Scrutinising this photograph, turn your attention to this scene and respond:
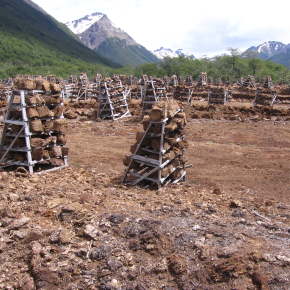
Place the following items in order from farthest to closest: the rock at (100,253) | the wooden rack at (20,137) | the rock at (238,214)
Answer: the wooden rack at (20,137)
the rock at (238,214)
the rock at (100,253)

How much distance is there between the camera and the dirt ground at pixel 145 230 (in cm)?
368

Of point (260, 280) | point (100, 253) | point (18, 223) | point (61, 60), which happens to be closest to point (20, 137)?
point (18, 223)

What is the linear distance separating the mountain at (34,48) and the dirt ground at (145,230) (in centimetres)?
8287

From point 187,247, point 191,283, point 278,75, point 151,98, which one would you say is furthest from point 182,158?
point 278,75

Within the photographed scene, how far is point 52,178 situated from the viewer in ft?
23.9

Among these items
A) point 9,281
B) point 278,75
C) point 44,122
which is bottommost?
point 9,281

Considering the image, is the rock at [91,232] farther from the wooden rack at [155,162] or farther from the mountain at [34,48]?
the mountain at [34,48]

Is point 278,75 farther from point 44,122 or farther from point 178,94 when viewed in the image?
point 44,122

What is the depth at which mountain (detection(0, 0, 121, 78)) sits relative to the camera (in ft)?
308

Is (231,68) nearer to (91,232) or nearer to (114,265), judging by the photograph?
(91,232)

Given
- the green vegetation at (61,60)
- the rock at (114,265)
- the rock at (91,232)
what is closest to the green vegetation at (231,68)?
the green vegetation at (61,60)

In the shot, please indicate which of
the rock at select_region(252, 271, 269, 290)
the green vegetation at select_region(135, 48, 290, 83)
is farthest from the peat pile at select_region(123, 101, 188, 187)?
the green vegetation at select_region(135, 48, 290, 83)

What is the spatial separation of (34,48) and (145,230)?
138 metres

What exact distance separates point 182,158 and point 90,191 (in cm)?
292
